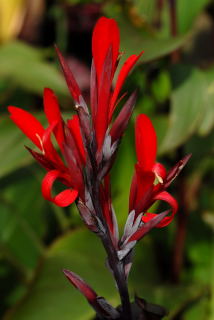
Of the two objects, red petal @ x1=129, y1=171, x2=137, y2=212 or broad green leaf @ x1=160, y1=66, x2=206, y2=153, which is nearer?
red petal @ x1=129, y1=171, x2=137, y2=212

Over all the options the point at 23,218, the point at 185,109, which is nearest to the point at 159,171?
the point at 185,109

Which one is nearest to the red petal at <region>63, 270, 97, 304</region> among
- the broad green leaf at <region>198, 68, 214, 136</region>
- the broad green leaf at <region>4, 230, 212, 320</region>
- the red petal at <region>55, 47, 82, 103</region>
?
the red petal at <region>55, 47, 82, 103</region>

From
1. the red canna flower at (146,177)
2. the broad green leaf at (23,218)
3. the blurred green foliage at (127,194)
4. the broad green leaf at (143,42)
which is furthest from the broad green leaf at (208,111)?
the red canna flower at (146,177)

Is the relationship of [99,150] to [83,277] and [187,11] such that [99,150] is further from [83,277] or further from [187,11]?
[187,11]

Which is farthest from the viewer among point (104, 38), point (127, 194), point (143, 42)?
point (127, 194)

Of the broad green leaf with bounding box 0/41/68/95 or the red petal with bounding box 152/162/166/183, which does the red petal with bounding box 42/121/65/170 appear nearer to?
the red petal with bounding box 152/162/166/183

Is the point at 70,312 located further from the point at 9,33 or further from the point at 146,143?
the point at 9,33

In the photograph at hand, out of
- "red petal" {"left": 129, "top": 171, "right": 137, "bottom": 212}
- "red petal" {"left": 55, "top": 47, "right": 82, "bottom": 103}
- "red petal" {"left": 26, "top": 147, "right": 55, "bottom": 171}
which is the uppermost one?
"red petal" {"left": 55, "top": 47, "right": 82, "bottom": 103}

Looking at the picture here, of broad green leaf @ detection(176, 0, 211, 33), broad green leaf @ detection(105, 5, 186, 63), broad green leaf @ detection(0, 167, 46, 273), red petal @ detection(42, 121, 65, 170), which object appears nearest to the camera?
red petal @ detection(42, 121, 65, 170)

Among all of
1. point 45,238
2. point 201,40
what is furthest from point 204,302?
point 201,40
